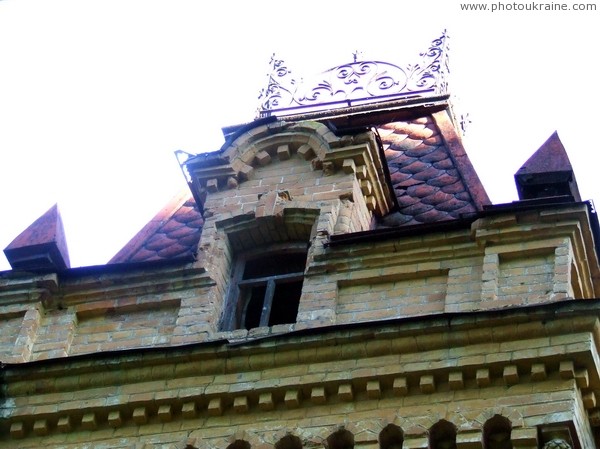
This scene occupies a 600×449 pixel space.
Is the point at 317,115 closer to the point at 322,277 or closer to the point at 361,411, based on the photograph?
the point at 322,277

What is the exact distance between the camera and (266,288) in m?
19.6

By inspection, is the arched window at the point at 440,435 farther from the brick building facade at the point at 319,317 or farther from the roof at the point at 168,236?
the roof at the point at 168,236

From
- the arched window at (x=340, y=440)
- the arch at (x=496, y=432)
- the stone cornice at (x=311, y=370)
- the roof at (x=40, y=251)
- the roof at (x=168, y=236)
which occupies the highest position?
the roof at (x=168, y=236)

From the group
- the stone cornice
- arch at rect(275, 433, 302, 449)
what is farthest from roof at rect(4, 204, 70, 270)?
arch at rect(275, 433, 302, 449)

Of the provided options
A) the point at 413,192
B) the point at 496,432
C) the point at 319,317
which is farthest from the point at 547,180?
the point at 496,432

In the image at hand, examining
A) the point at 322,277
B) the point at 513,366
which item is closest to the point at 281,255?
the point at 322,277

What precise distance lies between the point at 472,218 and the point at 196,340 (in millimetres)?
3375

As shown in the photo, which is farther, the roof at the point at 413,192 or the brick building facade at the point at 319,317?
the roof at the point at 413,192

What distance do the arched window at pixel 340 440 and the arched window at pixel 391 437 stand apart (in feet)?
1.13

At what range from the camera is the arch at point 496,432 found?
16078 mm

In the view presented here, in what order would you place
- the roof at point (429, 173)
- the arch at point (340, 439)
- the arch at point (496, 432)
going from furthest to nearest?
1. the roof at point (429, 173)
2. the arch at point (340, 439)
3. the arch at point (496, 432)

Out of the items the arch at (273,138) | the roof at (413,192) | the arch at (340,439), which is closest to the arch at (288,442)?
the arch at (340,439)

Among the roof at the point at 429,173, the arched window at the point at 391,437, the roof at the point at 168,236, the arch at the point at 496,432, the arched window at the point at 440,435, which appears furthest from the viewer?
the roof at the point at 168,236

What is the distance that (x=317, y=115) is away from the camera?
2569cm
